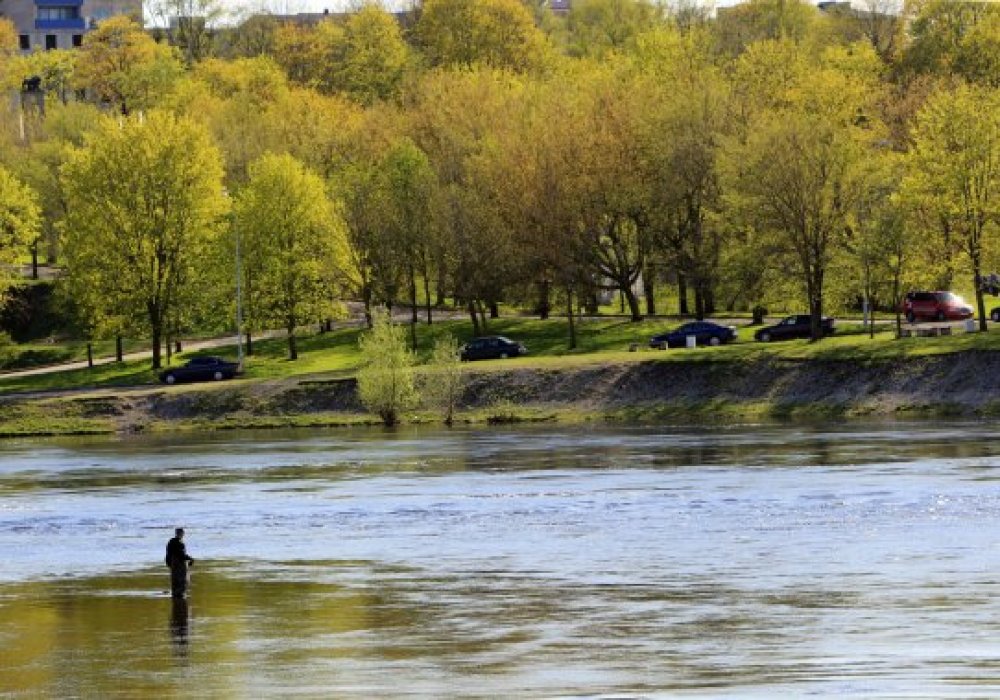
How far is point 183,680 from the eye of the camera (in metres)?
38.6

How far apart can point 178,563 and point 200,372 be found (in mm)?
76088

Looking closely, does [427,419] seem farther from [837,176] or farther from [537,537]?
[537,537]

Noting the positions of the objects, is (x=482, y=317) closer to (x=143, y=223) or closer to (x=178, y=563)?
(x=143, y=223)

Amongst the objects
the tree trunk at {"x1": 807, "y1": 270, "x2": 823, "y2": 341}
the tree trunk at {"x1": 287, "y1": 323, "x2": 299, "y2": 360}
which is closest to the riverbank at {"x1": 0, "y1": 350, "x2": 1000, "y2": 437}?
the tree trunk at {"x1": 807, "y1": 270, "x2": 823, "y2": 341}

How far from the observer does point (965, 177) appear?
4360 inches

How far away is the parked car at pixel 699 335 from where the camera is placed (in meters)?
117

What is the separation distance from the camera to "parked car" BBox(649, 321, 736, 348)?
11662 cm

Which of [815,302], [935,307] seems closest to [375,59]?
[935,307]

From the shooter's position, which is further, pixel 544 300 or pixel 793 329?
pixel 544 300

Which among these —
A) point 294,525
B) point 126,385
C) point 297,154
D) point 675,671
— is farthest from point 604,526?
point 297,154

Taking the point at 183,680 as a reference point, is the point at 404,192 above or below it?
above

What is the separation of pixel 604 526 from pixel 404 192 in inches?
2988

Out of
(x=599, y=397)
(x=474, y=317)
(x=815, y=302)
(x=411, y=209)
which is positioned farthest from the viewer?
(x=411, y=209)

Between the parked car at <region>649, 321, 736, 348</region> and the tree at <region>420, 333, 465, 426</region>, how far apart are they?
1204 cm
